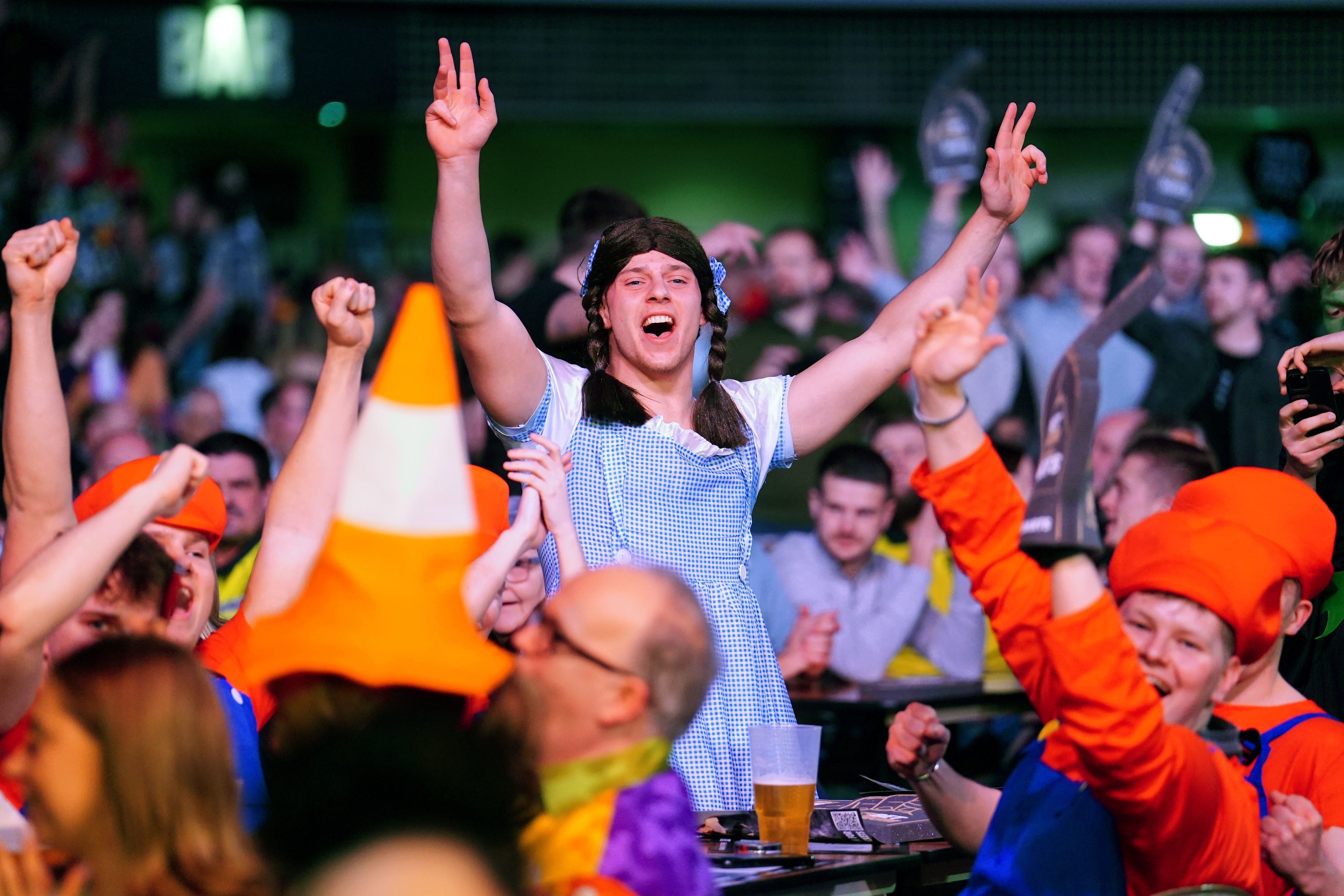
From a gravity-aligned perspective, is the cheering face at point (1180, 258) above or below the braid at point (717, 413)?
above

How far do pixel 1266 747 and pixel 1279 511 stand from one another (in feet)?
1.28

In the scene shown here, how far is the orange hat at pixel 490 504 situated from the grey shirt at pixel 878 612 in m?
2.14

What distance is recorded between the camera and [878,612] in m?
5.19

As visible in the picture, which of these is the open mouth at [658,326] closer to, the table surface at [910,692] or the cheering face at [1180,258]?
the table surface at [910,692]

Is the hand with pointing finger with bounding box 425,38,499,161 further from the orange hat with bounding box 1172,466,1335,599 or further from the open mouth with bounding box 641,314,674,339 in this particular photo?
the orange hat with bounding box 1172,466,1335,599

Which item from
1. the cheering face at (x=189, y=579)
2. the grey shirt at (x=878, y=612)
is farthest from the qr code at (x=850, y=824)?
the grey shirt at (x=878, y=612)

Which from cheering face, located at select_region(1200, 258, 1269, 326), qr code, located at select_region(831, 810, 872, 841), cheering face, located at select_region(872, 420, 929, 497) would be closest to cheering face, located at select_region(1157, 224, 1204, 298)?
cheering face, located at select_region(1200, 258, 1269, 326)

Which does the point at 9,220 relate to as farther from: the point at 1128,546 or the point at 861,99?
the point at 1128,546

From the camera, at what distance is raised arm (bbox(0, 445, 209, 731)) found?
A: 209 centimetres

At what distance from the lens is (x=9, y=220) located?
8.80 metres

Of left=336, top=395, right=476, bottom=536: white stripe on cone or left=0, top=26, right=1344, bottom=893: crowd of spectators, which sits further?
left=0, top=26, right=1344, bottom=893: crowd of spectators

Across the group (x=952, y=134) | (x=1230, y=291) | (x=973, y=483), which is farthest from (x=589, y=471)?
(x=1230, y=291)

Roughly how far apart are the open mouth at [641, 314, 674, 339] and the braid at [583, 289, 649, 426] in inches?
4.5

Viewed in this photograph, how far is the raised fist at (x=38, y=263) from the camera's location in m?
2.52
